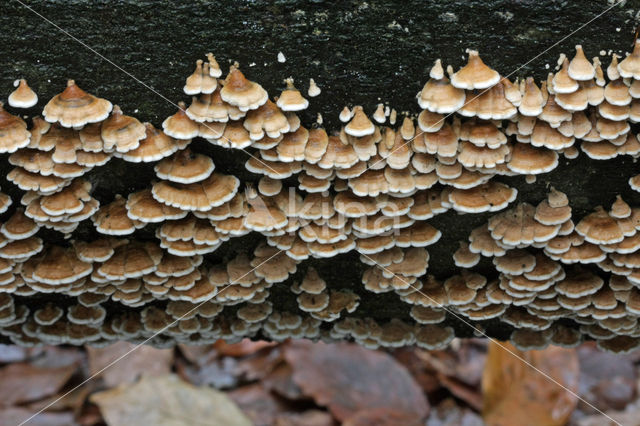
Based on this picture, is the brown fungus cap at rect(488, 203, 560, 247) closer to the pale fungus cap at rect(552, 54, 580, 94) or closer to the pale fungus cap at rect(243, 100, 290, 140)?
the pale fungus cap at rect(552, 54, 580, 94)

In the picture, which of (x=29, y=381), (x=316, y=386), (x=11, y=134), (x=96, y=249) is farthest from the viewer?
(x=29, y=381)

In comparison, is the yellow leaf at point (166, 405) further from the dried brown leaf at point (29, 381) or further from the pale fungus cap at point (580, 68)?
the pale fungus cap at point (580, 68)

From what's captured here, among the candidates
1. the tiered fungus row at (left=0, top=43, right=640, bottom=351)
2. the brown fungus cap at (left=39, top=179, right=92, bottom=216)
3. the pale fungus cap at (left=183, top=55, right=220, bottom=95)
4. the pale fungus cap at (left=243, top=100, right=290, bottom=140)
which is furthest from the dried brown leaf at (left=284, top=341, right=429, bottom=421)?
the pale fungus cap at (left=183, top=55, right=220, bottom=95)

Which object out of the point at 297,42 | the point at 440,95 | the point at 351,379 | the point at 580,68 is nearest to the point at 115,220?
the point at 297,42

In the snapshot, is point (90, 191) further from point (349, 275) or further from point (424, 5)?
point (424, 5)

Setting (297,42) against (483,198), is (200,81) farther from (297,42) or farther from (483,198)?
(483,198)

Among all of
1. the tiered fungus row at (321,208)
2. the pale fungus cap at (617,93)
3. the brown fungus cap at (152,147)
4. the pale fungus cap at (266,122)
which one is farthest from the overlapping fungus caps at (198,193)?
the pale fungus cap at (617,93)
